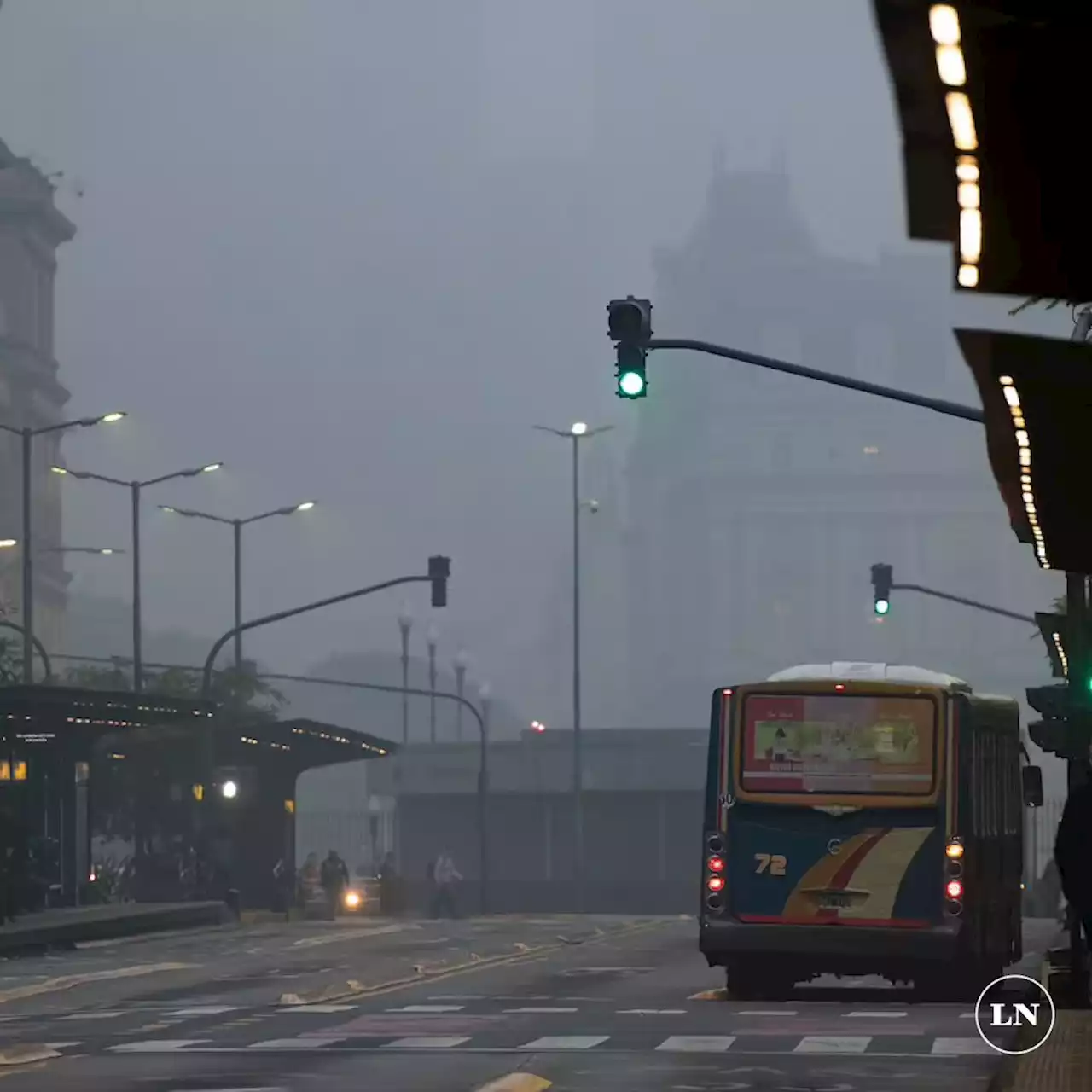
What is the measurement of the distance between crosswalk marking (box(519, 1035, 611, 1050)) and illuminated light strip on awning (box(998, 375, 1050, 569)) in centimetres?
458

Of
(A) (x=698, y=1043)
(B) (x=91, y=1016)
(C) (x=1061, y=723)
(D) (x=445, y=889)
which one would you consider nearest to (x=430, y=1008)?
(B) (x=91, y=1016)

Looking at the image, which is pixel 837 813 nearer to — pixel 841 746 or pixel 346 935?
pixel 841 746

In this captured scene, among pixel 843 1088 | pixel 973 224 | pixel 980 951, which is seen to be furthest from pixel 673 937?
pixel 973 224

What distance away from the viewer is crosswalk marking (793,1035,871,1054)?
20.5 metres

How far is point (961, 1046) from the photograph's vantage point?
2102 cm

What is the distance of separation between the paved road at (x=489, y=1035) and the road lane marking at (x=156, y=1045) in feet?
0.10

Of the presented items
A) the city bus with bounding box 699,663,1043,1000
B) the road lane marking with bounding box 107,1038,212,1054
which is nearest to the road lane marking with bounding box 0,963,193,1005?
the road lane marking with bounding box 107,1038,212,1054

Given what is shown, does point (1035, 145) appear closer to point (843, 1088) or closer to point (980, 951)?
point (843, 1088)

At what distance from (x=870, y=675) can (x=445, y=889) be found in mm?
45469

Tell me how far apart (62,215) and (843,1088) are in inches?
4897

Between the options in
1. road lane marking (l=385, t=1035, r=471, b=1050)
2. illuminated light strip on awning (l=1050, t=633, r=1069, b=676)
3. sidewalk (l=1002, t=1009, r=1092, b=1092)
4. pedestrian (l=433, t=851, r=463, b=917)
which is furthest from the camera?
pedestrian (l=433, t=851, r=463, b=917)

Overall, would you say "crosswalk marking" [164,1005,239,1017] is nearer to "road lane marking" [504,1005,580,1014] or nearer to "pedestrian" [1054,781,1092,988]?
"road lane marking" [504,1005,580,1014]

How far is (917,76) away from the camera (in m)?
Answer: 9.48

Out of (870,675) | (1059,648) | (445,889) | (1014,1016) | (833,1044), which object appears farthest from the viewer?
(445,889)
